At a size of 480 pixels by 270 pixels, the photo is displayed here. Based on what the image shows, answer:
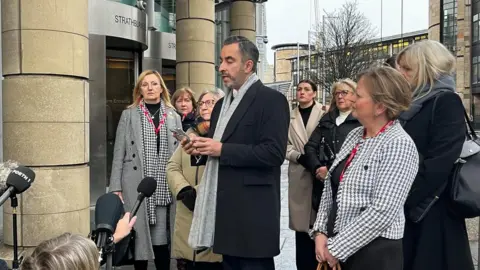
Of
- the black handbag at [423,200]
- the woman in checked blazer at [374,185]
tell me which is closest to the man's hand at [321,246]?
the woman in checked blazer at [374,185]

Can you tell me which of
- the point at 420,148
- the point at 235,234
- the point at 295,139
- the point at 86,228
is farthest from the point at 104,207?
the point at 86,228

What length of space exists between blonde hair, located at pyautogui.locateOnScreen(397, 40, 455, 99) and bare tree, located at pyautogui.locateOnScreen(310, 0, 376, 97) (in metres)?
25.2

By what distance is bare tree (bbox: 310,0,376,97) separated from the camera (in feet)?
94.2

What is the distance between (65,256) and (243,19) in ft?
59.5

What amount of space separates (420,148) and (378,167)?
0.67 meters

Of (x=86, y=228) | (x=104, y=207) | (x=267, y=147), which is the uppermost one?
(x=267, y=147)

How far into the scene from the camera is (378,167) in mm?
2646

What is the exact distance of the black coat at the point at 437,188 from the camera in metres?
3.06

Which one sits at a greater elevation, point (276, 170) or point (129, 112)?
point (129, 112)

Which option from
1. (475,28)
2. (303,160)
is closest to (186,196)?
(303,160)

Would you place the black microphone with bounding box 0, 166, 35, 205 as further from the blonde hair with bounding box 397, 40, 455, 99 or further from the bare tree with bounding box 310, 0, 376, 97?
the bare tree with bounding box 310, 0, 376, 97

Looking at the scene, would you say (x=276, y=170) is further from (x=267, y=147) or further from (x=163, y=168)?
(x=163, y=168)

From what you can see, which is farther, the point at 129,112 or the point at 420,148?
the point at 129,112

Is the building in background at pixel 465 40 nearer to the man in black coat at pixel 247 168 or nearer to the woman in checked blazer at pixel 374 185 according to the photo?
the man in black coat at pixel 247 168
